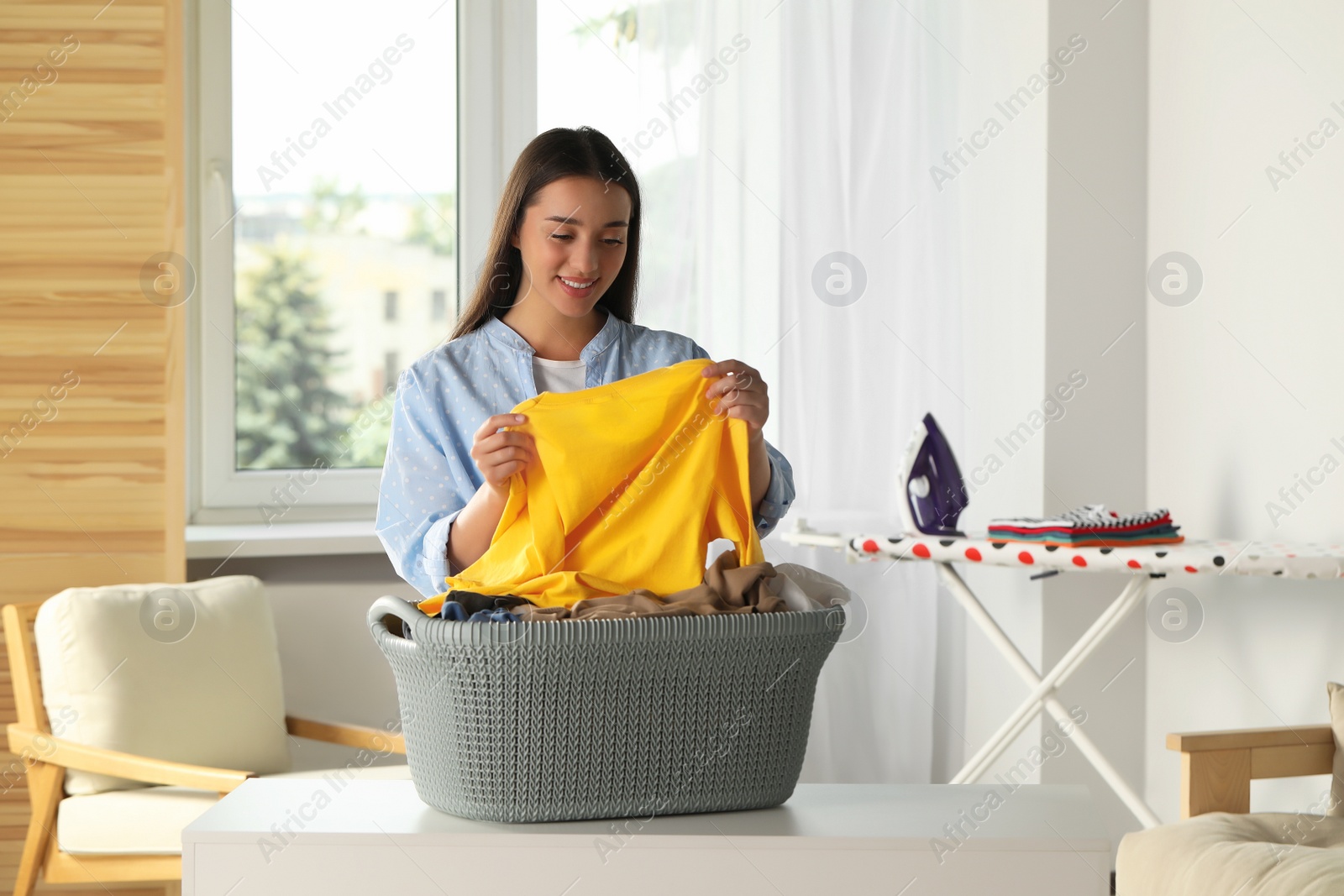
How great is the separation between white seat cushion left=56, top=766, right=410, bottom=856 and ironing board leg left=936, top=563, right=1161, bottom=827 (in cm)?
116

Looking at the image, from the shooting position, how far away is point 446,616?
97 cm

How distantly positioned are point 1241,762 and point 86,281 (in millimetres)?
2424

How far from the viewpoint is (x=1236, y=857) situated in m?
1.50

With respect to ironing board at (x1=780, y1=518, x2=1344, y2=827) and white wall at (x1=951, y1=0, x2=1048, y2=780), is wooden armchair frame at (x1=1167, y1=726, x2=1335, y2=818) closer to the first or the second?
ironing board at (x1=780, y1=518, x2=1344, y2=827)

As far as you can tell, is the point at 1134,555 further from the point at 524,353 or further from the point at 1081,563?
the point at 524,353

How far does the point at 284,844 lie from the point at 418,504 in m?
0.49

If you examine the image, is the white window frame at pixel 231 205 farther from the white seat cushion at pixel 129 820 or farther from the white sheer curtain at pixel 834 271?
the white seat cushion at pixel 129 820

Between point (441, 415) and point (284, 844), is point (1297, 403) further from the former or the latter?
point (284, 844)

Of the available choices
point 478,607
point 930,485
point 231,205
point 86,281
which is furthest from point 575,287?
point 231,205

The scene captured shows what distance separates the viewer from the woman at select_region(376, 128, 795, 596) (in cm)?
133

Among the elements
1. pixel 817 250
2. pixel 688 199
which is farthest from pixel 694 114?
pixel 817 250

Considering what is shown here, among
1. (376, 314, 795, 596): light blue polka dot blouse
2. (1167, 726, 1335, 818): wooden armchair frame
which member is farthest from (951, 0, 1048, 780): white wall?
(376, 314, 795, 596): light blue polka dot blouse

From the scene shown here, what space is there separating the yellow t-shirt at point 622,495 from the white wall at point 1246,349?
1399 millimetres

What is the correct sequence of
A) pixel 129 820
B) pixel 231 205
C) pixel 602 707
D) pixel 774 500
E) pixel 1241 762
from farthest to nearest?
pixel 231 205
pixel 129 820
pixel 1241 762
pixel 774 500
pixel 602 707
